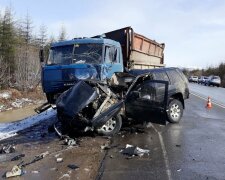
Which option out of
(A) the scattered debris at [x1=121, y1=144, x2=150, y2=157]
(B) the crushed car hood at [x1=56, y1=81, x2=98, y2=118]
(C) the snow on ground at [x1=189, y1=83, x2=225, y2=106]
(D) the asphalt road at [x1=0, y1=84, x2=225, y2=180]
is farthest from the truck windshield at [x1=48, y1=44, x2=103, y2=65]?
(C) the snow on ground at [x1=189, y1=83, x2=225, y2=106]

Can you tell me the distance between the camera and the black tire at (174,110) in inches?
496

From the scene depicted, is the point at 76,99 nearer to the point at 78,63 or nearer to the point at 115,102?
the point at 115,102

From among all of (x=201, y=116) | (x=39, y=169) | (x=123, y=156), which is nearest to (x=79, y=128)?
(x=123, y=156)

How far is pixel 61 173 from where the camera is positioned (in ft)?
23.3

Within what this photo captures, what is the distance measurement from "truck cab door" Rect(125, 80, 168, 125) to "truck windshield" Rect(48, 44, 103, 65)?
6.53 feet

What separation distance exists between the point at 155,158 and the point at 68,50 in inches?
234

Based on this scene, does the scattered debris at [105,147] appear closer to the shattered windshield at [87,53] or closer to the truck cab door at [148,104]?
the truck cab door at [148,104]

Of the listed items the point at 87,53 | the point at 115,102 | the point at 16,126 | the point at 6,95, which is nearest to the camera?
the point at 115,102

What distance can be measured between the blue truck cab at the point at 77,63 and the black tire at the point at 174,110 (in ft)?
7.03

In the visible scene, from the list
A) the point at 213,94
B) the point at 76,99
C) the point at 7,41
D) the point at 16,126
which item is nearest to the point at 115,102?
the point at 76,99

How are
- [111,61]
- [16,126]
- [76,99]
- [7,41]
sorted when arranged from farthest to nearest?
1. [7,41]
2. [16,126]
3. [111,61]
4. [76,99]

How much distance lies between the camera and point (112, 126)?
35.1 feet

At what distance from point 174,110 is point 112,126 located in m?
2.91

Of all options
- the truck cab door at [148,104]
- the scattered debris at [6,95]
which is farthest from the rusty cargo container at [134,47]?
the scattered debris at [6,95]
